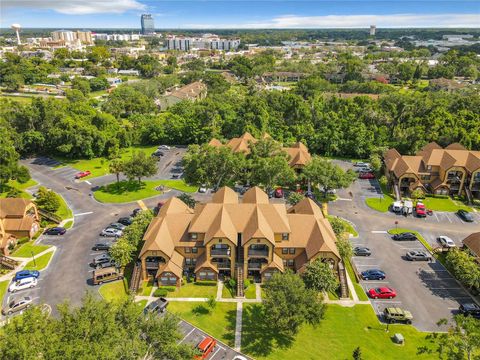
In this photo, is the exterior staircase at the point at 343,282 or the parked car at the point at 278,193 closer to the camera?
the exterior staircase at the point at 343,282

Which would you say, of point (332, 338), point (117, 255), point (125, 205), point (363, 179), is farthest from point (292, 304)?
point (363, 179)

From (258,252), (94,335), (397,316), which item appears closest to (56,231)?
(258,252)

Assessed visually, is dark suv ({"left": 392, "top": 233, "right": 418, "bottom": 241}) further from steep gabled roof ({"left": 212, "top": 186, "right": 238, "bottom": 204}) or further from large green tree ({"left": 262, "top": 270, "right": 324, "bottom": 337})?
steep gabled roof ({"left": 212, "top": 186, "right": 238, "bottom": 204})

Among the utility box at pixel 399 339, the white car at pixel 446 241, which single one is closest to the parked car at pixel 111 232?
the utility box at pixel 399 339

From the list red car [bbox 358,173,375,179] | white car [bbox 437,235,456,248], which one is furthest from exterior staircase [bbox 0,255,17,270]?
red car [bbox 358,173,375,179]

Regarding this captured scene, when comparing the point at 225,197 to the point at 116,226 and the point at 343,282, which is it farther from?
the point at 343,282

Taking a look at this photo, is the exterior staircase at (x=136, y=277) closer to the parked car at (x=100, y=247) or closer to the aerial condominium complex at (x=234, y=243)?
the aerial condominium complex at (x=234, y=243)
